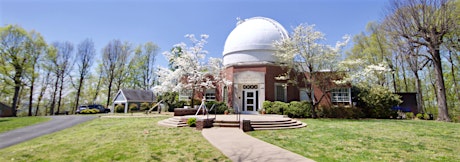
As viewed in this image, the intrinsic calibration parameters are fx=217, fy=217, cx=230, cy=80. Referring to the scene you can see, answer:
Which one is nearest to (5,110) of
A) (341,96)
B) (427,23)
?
(341,96)

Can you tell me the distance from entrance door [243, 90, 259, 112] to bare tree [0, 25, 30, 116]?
2504cm

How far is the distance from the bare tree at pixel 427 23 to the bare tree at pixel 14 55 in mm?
35666

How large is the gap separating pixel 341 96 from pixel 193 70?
13.0 metres

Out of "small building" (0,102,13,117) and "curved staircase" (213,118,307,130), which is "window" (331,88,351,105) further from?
"small building" (0,102,13,117)

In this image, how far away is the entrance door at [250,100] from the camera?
18.5 meters

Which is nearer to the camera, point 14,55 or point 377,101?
point 377,101

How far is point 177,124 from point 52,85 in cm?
2873

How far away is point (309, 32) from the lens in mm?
15477

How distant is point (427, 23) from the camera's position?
1417 cm

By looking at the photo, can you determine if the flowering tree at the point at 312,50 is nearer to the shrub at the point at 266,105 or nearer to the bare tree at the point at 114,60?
the shrub at the point at 266,105

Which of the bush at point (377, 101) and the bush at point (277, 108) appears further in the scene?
the bush at point (277, 108)

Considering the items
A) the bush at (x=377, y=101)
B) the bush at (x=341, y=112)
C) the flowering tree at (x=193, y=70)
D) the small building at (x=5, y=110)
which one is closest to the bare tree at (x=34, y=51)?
the small building at (x=5, y=110)

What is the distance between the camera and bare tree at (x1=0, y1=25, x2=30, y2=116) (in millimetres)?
23391

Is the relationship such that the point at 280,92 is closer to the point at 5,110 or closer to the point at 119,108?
the point at 119,108
